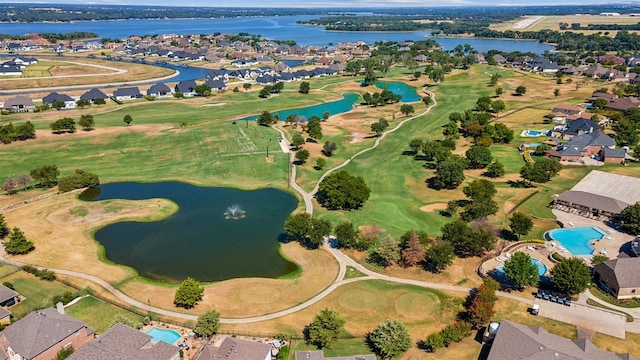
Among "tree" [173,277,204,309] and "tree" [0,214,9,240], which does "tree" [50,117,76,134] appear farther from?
"tree" [173,277,204,309]

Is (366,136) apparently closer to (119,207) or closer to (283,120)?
(283,120)

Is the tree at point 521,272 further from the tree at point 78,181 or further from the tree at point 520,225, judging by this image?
the tree at point 78,181

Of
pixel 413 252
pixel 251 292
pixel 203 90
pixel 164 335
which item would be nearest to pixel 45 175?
pixel 164 335

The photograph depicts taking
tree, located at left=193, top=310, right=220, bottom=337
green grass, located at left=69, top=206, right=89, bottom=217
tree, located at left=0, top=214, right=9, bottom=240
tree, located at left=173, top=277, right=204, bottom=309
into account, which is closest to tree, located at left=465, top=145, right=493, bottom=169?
tree, located at left=173, top=277, right=204, bottom=309

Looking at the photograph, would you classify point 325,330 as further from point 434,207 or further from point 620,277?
point 434,207

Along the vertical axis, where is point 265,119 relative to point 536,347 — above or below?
above

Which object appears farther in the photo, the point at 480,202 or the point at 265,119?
the point at 265,119

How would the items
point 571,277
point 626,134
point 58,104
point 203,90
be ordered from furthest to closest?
point 203,90
point 58,104
point 626,134
point 571,277
